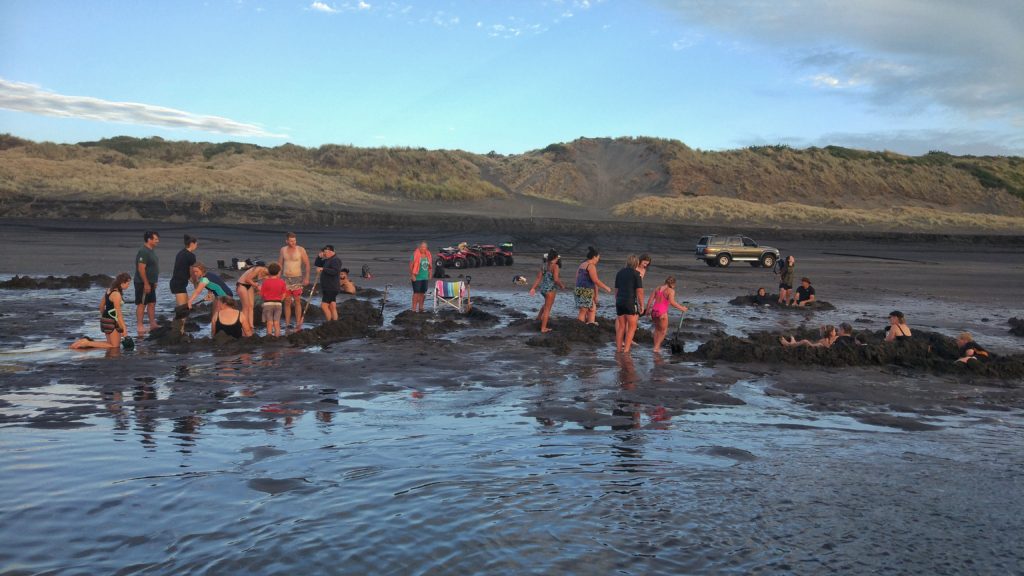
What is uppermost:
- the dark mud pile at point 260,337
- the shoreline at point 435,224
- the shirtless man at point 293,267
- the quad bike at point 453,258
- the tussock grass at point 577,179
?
the tussock grass at point 577,179

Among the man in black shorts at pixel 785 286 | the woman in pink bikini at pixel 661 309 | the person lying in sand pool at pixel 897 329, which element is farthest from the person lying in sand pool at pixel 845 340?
the man in black shorts at pixel 785 286

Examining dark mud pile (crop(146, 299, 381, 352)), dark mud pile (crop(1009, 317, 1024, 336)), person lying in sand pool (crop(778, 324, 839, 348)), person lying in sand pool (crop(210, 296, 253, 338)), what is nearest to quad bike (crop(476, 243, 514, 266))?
dark mud pile (crop(146, 299, 381, 352))

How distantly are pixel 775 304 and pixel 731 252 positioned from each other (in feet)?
55.2

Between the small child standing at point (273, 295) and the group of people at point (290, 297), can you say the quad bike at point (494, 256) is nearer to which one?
the group of people at point (290, 297)

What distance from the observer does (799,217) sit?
67.4 meters

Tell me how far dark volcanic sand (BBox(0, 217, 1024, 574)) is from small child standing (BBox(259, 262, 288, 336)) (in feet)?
1.67

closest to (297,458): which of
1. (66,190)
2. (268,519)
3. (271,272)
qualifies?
(268,519)

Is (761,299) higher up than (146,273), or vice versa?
(146,273)

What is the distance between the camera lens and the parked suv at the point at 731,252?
3978 centimetres

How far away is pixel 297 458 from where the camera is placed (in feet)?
25.1

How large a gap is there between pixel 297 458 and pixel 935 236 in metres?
58.0

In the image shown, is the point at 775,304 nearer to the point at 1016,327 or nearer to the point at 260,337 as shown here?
the point at 1016,327

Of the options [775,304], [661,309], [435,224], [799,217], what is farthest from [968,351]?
[799,217]

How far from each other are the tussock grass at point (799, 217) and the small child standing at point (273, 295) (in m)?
52.2
